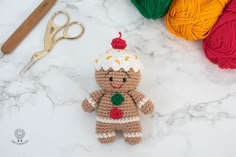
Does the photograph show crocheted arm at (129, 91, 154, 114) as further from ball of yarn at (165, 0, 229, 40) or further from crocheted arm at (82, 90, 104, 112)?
ball of yarn at (165, 0, 229, 40)

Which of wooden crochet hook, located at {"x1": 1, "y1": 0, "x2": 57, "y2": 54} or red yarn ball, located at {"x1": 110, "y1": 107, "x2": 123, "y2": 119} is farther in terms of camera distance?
wooden crochet hook, located at {"x1": 1, "y1": 0, "x2": 57, "y2": 54}

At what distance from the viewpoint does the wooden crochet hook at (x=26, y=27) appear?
0.85 m

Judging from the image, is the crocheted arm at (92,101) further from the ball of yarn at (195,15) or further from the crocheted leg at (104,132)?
the ball of yarn at (195,15)

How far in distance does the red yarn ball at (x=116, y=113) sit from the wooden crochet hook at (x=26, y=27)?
277 millimetres

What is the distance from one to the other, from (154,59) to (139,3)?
13 centimetres

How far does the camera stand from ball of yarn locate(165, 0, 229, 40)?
804 millimetres

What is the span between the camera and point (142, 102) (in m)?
0.76

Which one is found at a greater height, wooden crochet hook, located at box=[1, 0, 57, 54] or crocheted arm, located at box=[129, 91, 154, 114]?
wooden crochet hook, located at box=[1, 0, 57, 54]

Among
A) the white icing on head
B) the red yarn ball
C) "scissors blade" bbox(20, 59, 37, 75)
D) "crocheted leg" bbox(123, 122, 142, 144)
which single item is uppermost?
the white icing on head

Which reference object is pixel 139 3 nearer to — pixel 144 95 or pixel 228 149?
pixel 144 95

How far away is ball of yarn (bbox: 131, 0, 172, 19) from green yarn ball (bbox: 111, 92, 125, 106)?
21cm
